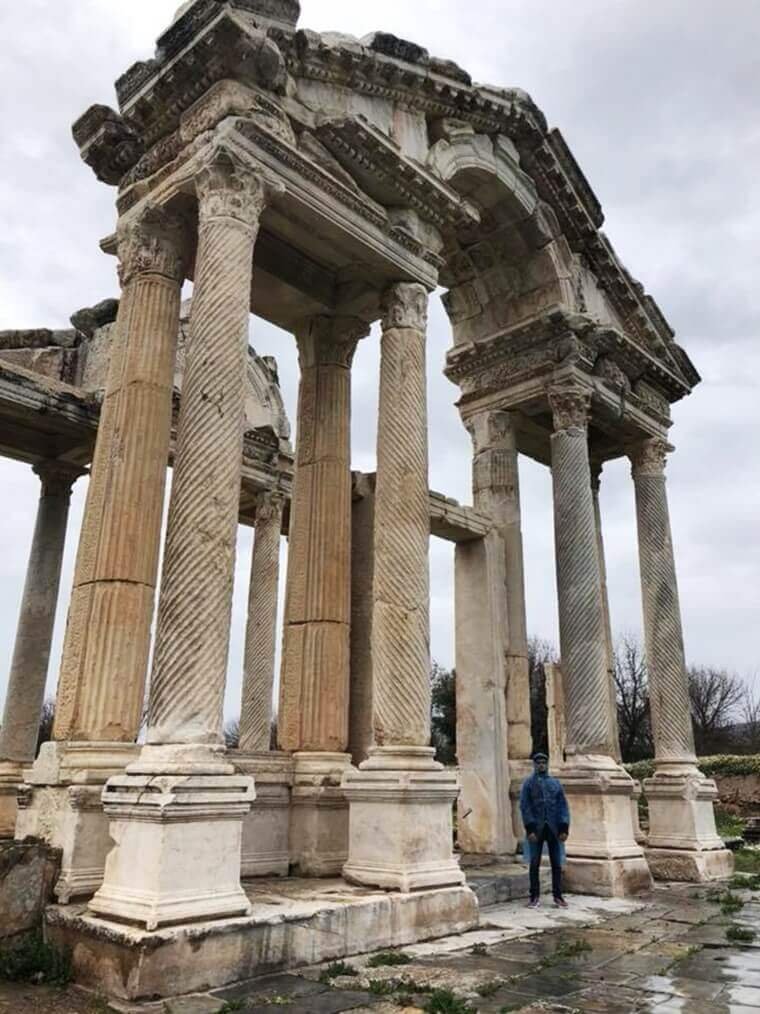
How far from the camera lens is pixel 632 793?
1255cm

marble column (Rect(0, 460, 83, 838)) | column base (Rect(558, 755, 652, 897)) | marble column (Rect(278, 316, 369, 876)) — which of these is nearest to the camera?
marble column (Rect(278, 316, 369, 876))

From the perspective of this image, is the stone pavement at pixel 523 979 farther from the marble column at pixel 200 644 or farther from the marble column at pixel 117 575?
the marble column at pixel 117 575

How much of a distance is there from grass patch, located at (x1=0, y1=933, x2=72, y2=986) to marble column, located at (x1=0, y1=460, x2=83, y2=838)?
8409 millimetres

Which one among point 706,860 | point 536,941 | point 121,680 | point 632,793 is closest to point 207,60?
point 121,680

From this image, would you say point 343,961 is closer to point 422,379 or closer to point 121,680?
point 121,680

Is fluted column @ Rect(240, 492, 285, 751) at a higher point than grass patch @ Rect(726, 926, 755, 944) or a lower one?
higher

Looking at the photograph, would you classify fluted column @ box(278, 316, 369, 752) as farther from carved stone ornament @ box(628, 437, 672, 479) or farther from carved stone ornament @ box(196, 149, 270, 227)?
carved stone ornament @ box(628, 437, 672, 479)

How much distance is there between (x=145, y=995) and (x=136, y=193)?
8052mm

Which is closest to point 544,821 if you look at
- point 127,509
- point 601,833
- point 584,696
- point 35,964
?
point 601,833

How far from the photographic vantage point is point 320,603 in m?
10.6

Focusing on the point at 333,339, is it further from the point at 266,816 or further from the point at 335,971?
the point at 335,971

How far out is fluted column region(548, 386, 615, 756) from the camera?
1248cm

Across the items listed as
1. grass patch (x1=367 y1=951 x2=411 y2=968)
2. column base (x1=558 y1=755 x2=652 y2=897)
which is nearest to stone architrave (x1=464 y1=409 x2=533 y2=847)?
column base (x1=558 y1=755 x2=652 y2=897)

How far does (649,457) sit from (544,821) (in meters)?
8.16
